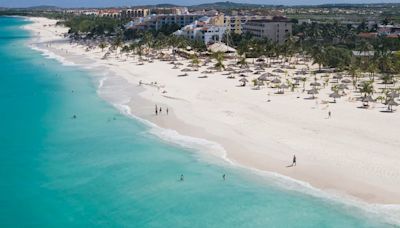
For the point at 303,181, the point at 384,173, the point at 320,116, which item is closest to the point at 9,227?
the point at 303,181

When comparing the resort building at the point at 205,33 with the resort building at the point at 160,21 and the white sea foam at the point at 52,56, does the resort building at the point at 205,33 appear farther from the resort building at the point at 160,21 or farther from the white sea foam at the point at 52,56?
the white sea foam at the point at 52,56

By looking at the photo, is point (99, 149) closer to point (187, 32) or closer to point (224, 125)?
point (224, 125)

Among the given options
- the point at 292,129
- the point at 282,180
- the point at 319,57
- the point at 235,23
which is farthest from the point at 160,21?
the point at 282,180

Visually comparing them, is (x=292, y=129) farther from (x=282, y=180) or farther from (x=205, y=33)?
(x=205, y=33)

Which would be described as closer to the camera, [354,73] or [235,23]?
[354,73]

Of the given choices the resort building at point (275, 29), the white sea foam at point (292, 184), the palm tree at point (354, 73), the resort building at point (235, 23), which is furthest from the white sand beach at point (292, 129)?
Answer: the resort building at point (235, 23)

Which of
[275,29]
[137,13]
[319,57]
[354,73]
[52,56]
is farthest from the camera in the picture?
[137,13]
